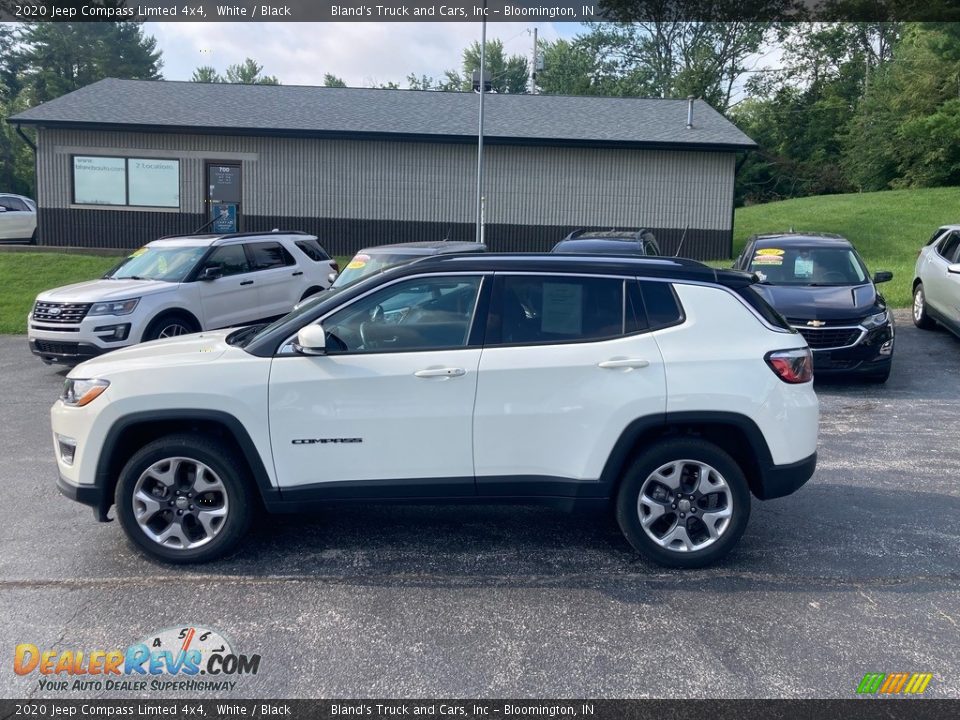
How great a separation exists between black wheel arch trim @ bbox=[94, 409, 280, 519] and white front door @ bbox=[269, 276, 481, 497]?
105 mm

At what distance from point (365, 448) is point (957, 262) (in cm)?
1084

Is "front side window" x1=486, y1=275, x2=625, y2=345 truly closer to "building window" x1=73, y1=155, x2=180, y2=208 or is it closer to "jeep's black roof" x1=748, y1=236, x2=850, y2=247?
"jeep's black roof" x1=748, y1=236, x2=850, y2=247

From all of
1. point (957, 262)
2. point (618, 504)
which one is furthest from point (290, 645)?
point (957, 262)

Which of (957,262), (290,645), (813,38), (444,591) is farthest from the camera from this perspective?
(813,38)

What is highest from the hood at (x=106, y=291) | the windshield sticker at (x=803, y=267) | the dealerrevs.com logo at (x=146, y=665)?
the windshield sticker at (x=803, y=267)

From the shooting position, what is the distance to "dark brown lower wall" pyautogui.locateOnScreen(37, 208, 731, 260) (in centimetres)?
2423

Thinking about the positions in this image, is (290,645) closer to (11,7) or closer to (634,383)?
(634,383)

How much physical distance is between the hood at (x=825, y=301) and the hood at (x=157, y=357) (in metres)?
7.01

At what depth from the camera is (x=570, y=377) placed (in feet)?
17.0

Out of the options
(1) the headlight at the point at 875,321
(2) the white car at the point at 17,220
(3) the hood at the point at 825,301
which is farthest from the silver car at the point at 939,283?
(2) the white car at the point at 17,220

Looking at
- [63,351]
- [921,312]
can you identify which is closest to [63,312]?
[63,351]

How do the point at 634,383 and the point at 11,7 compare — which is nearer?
the point at 634,383

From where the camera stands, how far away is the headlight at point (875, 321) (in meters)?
10.6

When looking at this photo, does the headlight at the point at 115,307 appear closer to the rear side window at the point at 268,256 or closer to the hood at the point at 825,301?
the rear side window at the point at 268,256
